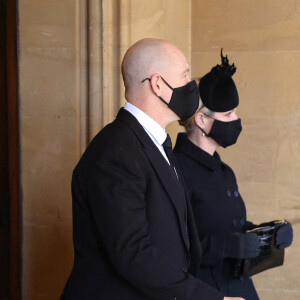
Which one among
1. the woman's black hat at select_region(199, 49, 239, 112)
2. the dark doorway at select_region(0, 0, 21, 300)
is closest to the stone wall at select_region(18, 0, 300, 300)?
the dark doorway at select_region(0, 0, 21, 300)

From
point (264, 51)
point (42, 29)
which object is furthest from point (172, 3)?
point (42, 29)

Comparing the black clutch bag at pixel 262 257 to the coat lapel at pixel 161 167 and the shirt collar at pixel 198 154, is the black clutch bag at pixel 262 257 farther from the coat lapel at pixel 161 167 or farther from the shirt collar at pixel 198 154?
the coat lapel at pixel 161 167

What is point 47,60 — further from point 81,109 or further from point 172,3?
point 172,3

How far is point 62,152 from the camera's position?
3039mm

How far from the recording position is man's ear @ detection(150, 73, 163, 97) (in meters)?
1.98

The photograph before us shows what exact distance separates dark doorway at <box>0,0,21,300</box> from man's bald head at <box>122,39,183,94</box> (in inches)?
48.1

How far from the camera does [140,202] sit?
5.77 feet

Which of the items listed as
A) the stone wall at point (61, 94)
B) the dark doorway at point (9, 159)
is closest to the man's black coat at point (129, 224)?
the stone wall at point (61, 94)

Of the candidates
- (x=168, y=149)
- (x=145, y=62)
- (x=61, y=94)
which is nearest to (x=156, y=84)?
(x=145, y=62)

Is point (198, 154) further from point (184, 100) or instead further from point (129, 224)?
point (129, 224)

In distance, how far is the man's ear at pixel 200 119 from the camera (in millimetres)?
2600

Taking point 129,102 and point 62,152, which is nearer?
point 129,102

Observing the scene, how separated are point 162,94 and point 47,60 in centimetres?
118

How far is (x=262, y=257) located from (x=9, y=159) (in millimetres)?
1435
